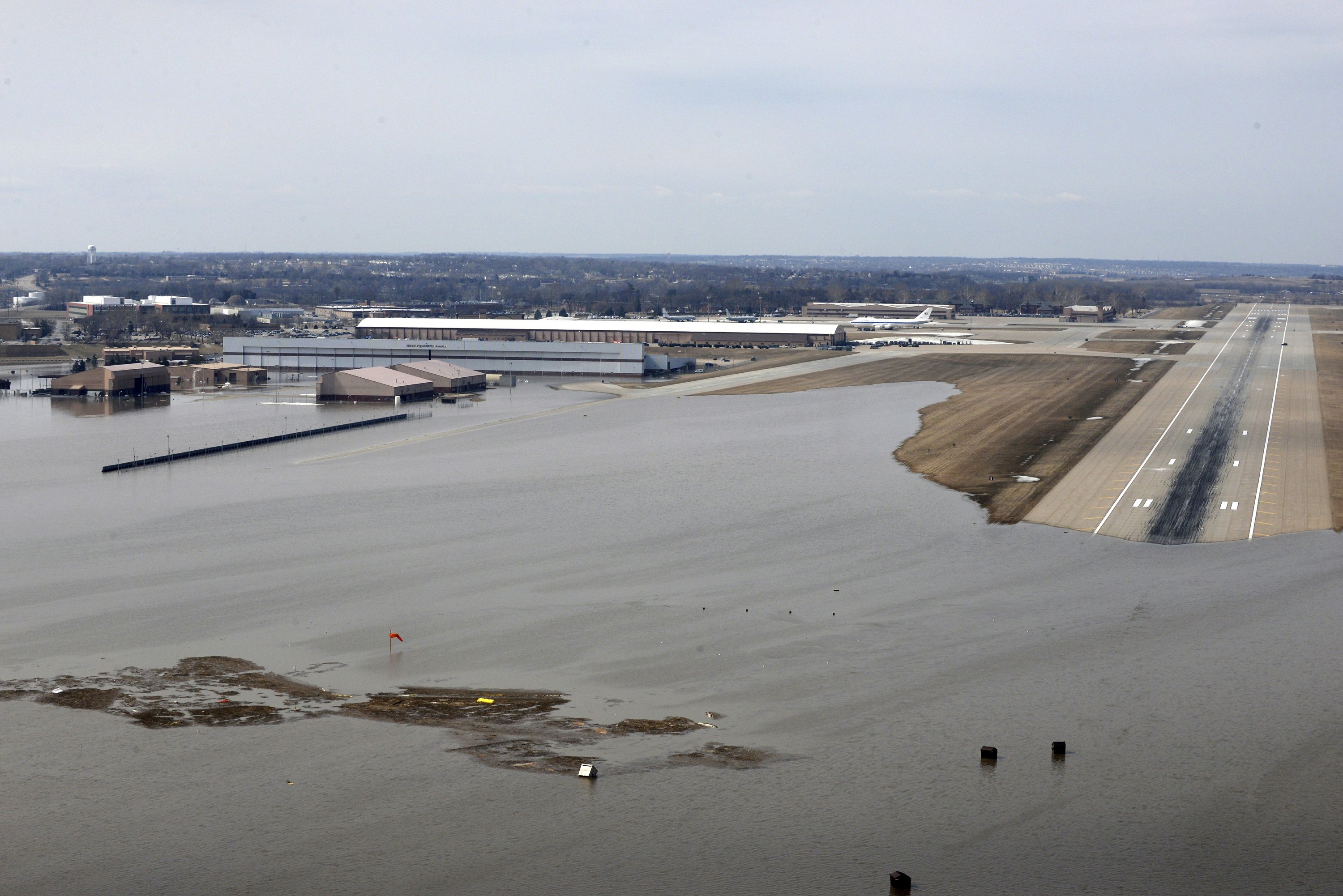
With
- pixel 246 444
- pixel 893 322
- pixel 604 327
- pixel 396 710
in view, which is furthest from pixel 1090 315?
pixel 396 710

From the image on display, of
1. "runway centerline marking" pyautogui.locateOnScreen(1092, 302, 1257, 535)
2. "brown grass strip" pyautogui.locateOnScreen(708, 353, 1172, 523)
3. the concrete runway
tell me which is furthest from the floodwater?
"brown grass strip" pyautogui.locateOnScreen(708, 353, 1172, 523)

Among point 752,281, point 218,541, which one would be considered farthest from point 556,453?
point 752,281

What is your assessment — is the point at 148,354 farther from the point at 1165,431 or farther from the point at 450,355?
the point at 1165,431

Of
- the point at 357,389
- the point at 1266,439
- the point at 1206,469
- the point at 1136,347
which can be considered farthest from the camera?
the point at 1136,347

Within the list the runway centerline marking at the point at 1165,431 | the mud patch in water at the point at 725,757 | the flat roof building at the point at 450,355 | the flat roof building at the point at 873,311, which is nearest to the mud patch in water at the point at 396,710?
the mud patch in water at the point at 725,757

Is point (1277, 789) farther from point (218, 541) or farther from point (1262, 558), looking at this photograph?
point (218, 541)

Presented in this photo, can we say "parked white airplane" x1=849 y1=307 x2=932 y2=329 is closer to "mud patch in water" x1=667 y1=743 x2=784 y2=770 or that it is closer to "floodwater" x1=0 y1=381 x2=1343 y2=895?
"floodwater" x1=0 y1=381 x2=1343 y2=895
